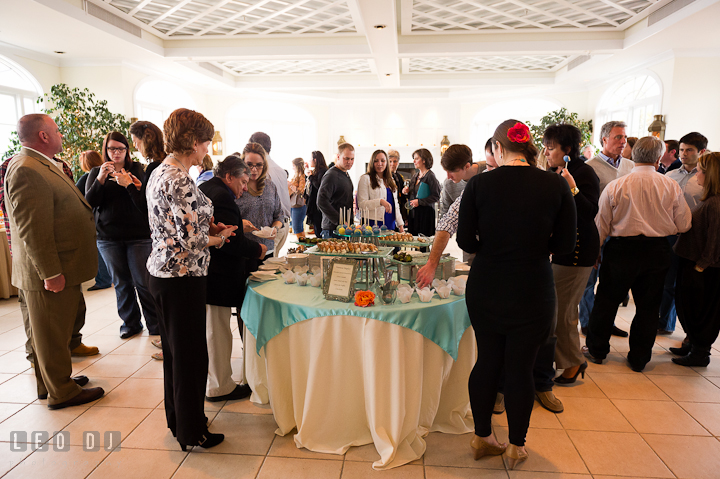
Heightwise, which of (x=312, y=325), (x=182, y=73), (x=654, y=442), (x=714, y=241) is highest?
(x=182, y=73)

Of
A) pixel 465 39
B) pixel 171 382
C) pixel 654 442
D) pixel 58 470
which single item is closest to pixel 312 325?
pixel 171 382

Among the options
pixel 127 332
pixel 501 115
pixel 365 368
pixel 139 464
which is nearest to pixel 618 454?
pixel 365 368

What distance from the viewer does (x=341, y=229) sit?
298 centimetres

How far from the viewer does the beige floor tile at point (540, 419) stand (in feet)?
7.98

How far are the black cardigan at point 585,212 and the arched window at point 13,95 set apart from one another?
27.0 ft

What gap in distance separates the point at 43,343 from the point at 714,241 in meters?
4.36

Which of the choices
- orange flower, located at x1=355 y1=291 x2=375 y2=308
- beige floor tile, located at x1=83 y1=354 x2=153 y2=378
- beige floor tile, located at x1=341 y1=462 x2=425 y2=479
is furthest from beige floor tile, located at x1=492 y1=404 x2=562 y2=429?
beige floor tile, located at x1=83 y1=354 x2=153 y2=378

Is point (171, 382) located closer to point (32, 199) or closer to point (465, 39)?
point (32, 199)

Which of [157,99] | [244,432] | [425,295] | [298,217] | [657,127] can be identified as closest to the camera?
[425,295]

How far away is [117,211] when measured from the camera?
3.38 meters

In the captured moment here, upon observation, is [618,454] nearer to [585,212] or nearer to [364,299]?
[585,212]

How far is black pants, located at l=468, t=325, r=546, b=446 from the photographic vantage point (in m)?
1.86
